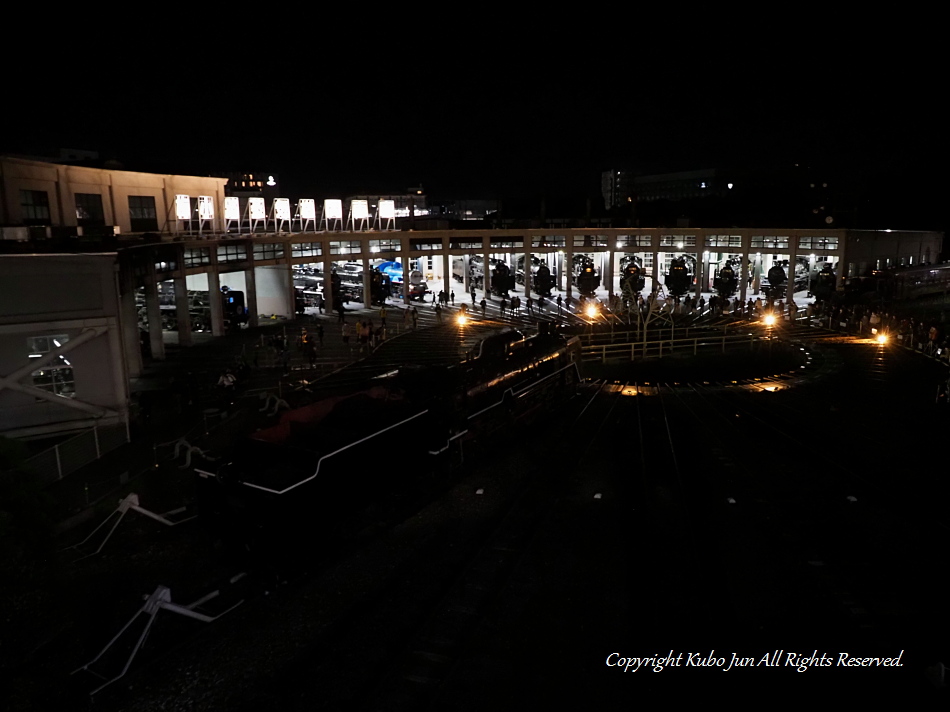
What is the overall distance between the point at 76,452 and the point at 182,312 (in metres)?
14.8

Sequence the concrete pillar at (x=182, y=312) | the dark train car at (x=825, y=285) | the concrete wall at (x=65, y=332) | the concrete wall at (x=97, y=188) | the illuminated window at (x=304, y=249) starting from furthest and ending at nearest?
the dark train car at (x=825, y=285), the illuminated window at (x=304, y=249), the concrete pillar at (x=182, y=312), the concrete wall at (x=97, y=188), the concrete wall at (x=65, y=332)

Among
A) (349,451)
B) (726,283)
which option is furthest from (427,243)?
(349,451)

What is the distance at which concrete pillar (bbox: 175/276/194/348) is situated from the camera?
2486 cm

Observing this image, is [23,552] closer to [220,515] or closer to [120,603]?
[120,603]

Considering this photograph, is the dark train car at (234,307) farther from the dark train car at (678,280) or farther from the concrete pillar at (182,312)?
the dark train car at (678,280)

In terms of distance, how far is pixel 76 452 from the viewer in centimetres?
1159

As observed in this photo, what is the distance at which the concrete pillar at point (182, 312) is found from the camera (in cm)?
2486

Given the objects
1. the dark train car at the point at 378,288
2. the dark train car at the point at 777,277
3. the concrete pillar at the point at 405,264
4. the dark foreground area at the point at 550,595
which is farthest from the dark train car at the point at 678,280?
the dark foreground area at the point at 550,595

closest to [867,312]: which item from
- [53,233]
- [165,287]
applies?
[53,233]

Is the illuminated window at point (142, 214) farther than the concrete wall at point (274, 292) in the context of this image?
No

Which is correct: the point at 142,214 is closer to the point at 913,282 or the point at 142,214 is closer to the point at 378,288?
the point at 378,288

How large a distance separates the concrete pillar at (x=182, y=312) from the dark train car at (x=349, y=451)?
652 inches

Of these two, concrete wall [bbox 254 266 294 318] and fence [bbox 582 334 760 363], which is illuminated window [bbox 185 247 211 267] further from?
fence [bbox 582 334 760 363]

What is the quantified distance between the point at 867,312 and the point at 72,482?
31.3 metres
